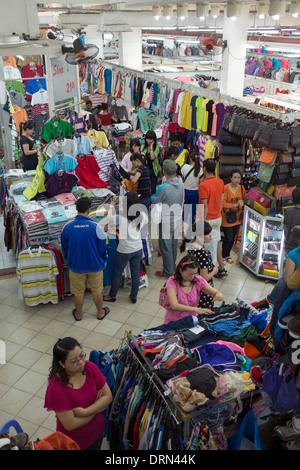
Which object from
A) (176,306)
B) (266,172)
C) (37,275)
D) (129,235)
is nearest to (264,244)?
(266,172)

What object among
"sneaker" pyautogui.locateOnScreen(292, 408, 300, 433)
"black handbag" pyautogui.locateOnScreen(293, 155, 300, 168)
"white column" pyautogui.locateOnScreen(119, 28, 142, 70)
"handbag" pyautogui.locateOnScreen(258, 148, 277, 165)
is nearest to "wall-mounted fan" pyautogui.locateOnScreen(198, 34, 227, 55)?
"handbag" pyautogui.locateOnScreen(258, 148, 277, 165)

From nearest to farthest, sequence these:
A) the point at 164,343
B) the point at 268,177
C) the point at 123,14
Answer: the point at 164,343, the point at 268,177, the point at 123,14

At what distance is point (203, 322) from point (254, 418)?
109 centimetres

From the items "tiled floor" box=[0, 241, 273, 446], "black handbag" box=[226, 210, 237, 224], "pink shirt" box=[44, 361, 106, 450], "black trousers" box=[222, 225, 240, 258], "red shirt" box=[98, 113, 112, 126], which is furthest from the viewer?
"red shirt" box=[98, 113, 112, 126]

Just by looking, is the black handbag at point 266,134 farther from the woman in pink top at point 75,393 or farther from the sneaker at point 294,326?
the woman in pink top at point 75,393

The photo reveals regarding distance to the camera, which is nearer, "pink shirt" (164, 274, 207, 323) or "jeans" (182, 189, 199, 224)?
"pink shirt" (164, 274, 207, 323)

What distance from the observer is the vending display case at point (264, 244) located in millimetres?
6227

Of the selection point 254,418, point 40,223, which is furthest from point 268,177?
point 254,418

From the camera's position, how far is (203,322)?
3.63 m

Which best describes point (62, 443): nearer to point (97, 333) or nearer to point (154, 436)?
point (154, 436)

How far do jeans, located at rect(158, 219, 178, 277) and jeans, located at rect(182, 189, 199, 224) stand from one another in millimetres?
927

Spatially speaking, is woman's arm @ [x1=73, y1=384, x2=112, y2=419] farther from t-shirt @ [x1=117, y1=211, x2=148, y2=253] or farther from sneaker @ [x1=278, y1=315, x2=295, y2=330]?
t-shirt @ [x1=117, y1=211, x2=148, y2=253]

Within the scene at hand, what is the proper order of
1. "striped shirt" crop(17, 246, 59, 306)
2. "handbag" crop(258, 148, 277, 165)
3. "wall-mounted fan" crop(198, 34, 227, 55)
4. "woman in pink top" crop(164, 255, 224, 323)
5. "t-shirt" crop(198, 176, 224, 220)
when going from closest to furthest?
1. "woman in pink top" crop(164, 255, 224, 323)
2. "striped shirt" crop(17, 246, 59, 306)
3. "t-shirt" crop(198, 176, 224, 220)
4. "handbag" crop(258, 148, 277, 165)
5. "wall-mounted fan" crop(198, 34, 227, 55)

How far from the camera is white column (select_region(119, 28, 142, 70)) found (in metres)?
13.3
